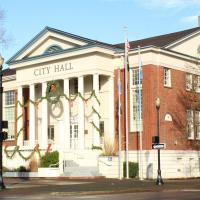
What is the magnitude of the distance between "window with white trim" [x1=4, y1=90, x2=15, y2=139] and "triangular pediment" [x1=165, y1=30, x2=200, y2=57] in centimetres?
1892

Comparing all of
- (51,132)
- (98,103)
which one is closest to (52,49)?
(51,132)

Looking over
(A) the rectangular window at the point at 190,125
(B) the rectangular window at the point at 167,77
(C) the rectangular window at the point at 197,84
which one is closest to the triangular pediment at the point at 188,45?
(B) the rectangular window at the point at 167,77

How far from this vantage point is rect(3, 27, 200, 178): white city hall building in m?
43.4

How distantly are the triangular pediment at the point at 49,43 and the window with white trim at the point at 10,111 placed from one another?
503 centimetres

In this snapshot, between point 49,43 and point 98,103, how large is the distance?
911cm

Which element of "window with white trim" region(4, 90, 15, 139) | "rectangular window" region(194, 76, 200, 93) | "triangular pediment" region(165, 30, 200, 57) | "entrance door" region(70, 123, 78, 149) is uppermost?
"triangular pediment" region(165, 30, 200, 57)

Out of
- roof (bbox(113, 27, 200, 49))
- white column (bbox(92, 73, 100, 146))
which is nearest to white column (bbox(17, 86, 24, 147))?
white column (bbox(92, 73, 100, 146))

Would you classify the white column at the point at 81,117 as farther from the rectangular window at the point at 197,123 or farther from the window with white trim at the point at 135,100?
the rectangular window at the point at 197,123

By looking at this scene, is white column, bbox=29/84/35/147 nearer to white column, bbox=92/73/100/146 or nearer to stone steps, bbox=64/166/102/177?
white column, bbox=92/73/100/146

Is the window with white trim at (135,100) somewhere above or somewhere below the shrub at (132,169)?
above

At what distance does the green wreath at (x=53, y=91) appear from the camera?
157 ft

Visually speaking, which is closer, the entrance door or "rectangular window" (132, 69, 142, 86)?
"rectangular window" (132, 69, 142, 86)

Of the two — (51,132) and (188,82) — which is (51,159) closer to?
(51,132)

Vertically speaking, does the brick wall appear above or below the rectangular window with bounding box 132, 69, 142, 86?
below
